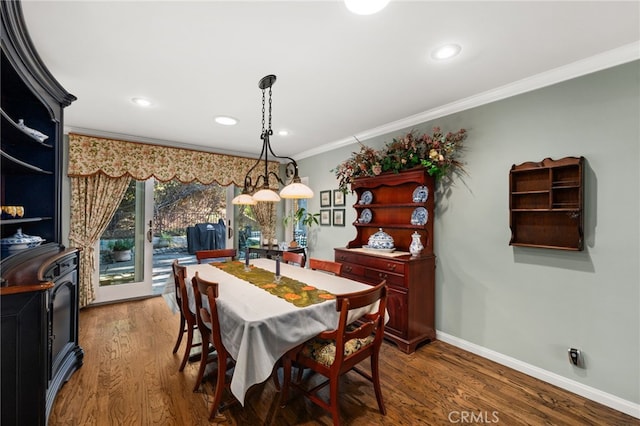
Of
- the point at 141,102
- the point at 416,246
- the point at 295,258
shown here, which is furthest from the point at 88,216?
the point at 416,246

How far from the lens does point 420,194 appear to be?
124 inches

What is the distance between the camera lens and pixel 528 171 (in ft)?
7.97

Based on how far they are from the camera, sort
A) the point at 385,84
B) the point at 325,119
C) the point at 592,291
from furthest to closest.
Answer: the point at 325,119
the point at 385,84
the point at 592,291

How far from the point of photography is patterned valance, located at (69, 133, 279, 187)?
3.80 meters

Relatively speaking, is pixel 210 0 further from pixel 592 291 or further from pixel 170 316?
pixel 170 316

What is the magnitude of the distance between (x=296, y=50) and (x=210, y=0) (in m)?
0.63

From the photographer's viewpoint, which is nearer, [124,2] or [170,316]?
[124,2]

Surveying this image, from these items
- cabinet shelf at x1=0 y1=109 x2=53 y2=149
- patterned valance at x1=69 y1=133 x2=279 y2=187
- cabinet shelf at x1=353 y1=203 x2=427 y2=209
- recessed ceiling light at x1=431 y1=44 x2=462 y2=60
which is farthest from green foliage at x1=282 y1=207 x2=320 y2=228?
cabinet shelf at x1=0 y1=109 x2=53 y2=149

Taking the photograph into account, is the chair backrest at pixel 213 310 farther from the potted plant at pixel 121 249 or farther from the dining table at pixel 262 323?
the potted plant at pixel 121 249

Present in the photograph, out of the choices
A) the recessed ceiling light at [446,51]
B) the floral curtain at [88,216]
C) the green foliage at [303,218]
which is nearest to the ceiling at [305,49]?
the recessed ceiling light at [446,51]

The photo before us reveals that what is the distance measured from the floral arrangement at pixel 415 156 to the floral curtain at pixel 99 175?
2.77 meters

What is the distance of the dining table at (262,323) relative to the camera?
63.2 inches

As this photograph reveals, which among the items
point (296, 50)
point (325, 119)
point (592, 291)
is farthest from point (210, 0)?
point (592, 291)

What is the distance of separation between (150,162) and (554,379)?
5.17 meters
